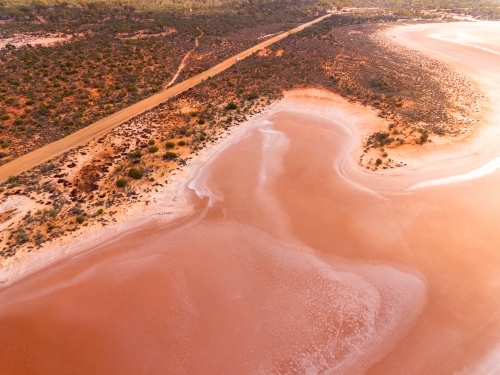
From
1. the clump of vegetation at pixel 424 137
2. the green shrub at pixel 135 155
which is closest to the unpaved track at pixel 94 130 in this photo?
the green shrub at pixel 135 155

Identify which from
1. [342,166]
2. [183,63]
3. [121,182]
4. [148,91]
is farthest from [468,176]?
[183,63]

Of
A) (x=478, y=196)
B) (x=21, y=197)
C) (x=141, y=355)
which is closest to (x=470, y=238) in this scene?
(x=478, y=196)

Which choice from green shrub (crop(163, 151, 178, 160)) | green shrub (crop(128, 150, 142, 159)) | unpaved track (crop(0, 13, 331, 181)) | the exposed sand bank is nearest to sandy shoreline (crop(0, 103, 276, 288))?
the exposed sand bank

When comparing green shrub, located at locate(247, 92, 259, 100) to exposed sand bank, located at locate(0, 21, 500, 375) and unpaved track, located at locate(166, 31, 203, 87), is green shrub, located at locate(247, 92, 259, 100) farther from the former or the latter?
exposed sand bank, located at locate(0, 21, 500, 375)

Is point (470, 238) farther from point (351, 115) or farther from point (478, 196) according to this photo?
point (351, 115)

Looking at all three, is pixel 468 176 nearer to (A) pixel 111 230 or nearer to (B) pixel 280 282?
(B) pixel 280 282

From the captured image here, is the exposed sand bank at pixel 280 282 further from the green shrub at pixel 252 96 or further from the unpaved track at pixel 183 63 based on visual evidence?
the unpaved track at pixel 183 63
